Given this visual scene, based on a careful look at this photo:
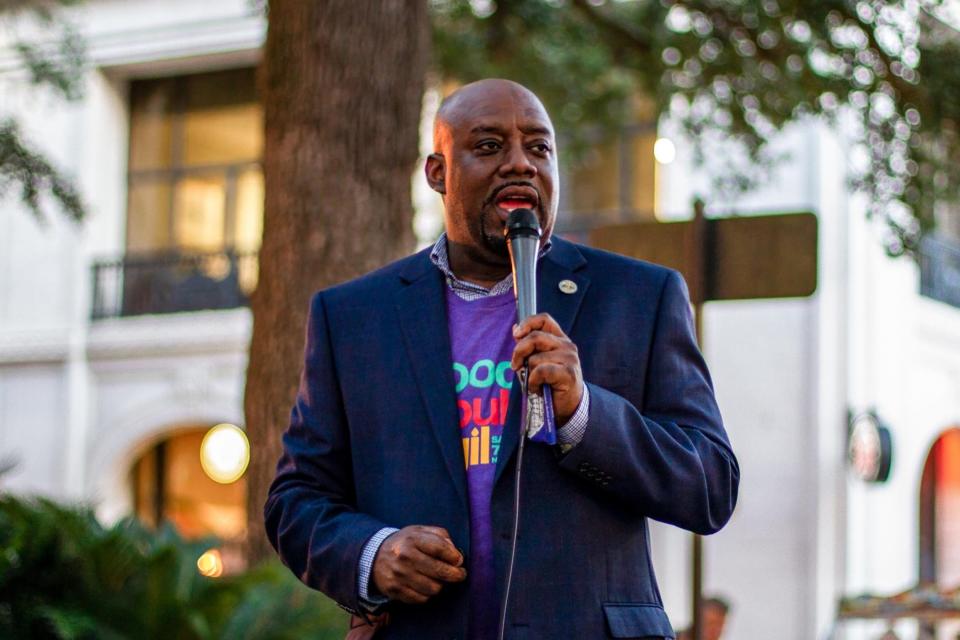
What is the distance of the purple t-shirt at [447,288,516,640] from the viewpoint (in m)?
3.03

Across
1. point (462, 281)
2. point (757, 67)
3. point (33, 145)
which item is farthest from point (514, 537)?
point (33, 145)

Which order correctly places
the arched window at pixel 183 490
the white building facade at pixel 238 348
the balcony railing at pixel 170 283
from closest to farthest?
the white building facade at pixel 238 348 → the balcony railing at pixel 170 283 → the arched window at pixel 183 490

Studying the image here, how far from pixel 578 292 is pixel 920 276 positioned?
53.9ft

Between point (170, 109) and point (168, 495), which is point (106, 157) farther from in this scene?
point (168, 495)

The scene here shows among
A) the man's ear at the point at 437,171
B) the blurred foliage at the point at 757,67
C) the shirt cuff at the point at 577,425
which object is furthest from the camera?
the blurred foliage at the point at 757,67

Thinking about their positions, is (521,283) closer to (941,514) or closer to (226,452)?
(941,514)

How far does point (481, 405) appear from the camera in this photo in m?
3.15

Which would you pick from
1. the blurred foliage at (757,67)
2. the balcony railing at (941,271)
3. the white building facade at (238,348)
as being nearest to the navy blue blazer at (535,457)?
the blurred foliage at (757,67)

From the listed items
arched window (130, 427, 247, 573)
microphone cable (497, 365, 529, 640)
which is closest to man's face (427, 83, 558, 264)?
microphone cable (497, 365, 529, 640)

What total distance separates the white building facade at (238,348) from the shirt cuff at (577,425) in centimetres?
1347

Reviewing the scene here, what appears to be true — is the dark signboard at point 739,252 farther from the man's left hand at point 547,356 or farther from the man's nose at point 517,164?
the man's left hand at point 547,356

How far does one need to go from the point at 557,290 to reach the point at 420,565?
0.64 meters

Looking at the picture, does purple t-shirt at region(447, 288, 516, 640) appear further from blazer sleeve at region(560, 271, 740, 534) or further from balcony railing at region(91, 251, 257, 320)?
balcony railing at region(91, 251, 257, 320)

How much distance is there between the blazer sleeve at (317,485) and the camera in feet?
10.2
